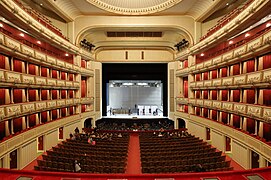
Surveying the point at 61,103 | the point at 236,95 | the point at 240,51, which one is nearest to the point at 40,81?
the point at 61,103

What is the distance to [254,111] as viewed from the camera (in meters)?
11.4

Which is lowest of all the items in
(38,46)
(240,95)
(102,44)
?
(240,95)

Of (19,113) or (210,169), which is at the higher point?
(19,113)

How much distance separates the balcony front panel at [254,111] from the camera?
10.8 metres

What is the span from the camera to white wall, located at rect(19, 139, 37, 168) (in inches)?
484

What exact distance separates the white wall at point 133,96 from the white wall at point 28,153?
18.4m

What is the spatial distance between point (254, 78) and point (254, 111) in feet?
6.10

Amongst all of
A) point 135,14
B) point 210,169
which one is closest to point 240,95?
point 210,169

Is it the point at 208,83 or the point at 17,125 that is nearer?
the point at 17,125

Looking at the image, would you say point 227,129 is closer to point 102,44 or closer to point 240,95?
point 240,95

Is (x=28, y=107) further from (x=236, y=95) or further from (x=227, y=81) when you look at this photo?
(x=236, y=95)

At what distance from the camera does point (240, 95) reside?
14.0 meters

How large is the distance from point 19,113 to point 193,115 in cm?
1513

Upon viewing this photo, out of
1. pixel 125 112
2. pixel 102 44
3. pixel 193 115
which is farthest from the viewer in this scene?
pixel 125 112
